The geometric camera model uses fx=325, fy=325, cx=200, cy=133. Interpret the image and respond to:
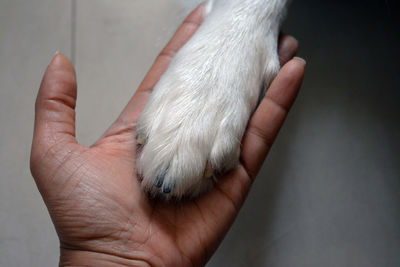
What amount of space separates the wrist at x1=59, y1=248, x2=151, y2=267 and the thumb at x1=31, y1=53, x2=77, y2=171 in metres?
0.23

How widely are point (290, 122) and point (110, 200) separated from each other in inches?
27.8

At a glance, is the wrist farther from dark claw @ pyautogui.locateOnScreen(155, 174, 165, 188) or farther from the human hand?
dark claw @ pyautogui.locateOnScreen(155, 174, 165, 188)

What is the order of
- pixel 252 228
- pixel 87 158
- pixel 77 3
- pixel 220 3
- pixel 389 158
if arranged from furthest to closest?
pixel 77 3 < pixel 389 158 < pixel 252 228 < pixel 220 3 < pixel 87 158

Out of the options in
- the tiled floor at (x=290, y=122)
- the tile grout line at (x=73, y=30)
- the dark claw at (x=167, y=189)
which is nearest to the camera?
the dark claw at (x=167, y=189)

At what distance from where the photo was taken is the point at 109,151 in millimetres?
780

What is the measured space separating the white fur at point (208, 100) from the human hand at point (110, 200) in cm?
6

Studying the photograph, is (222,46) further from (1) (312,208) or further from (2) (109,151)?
(1) (312,208)

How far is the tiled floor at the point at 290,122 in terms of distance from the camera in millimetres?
1009

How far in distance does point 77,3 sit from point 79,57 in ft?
0.79

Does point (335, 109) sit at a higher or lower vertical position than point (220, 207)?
higher

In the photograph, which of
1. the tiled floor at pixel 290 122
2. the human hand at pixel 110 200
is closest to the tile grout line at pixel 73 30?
the tiled floor at pixel 290 122

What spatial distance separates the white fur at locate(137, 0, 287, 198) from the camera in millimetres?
649

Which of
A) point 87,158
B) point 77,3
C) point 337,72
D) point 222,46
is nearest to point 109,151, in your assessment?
point 87,158

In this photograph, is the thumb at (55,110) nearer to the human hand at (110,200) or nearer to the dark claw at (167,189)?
the human hand at (110,200)
